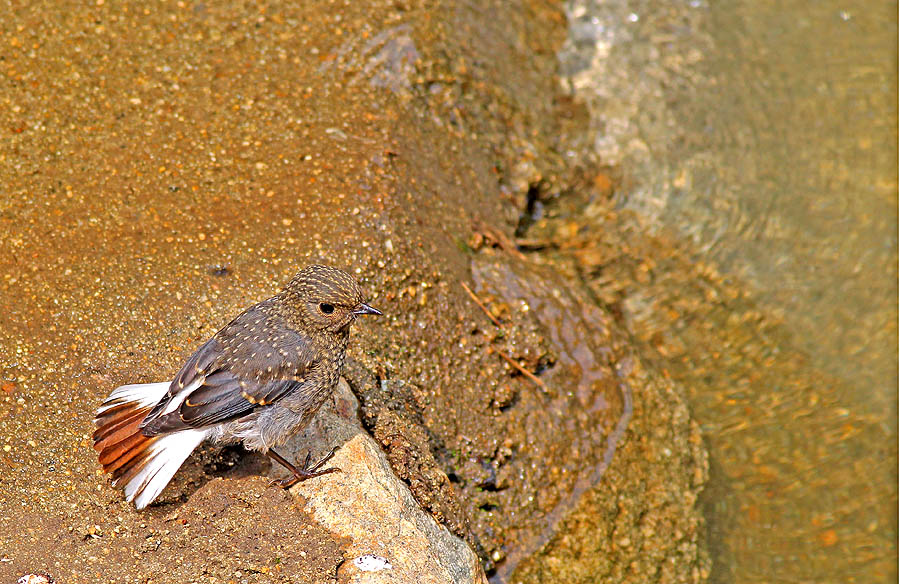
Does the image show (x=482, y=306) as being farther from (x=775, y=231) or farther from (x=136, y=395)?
(x=775, y=231)

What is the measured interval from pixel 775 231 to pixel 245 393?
5.32m

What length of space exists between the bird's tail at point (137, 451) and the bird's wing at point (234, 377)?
98 mm

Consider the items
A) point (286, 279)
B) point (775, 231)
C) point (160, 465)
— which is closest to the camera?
point (160, 465)

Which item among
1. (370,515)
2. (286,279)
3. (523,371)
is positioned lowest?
(523,371)

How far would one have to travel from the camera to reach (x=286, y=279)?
479cm

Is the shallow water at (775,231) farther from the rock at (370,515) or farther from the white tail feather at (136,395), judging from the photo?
the white tail feather at (136,395)

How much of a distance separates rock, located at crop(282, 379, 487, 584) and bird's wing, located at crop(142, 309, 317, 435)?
454 millimetres

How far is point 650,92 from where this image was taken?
786cm

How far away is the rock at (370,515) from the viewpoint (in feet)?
12.1

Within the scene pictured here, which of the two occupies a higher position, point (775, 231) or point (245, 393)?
point (245, 393)

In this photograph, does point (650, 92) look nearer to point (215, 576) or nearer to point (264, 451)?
point (264, 451)

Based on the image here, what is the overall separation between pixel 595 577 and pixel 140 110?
13.3ft

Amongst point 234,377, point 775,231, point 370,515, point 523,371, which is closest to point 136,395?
point 234,377

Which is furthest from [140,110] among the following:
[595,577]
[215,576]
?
[595,577]
